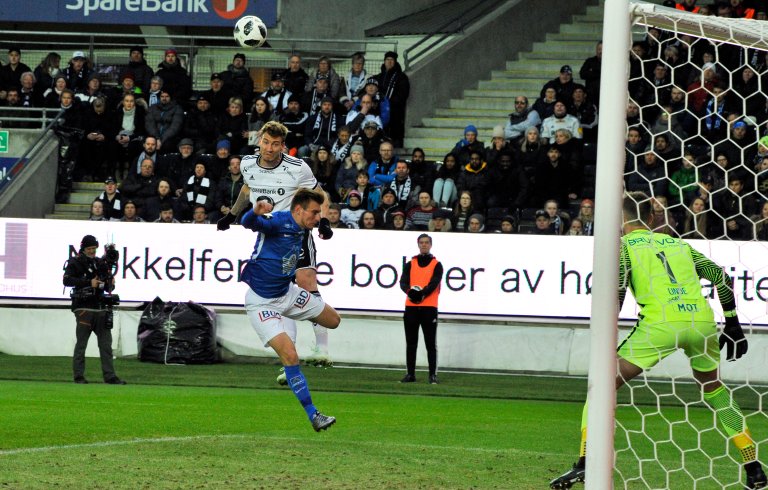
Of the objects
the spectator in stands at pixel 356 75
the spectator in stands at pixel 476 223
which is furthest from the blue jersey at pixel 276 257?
the spectator in stands at pixel 356 75

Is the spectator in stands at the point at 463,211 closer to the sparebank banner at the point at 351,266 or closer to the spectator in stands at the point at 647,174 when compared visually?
the sparebank banner at the point at 351,266

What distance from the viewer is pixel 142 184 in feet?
68.6

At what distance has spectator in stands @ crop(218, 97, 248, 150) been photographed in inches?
865

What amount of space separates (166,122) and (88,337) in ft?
25.5

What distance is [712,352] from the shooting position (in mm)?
8219

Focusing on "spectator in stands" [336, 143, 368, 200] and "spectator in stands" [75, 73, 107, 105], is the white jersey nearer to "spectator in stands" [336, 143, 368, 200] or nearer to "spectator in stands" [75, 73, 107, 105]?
"spectator in stands" [336, 143, 368, 200]

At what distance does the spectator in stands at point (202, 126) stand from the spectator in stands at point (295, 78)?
1.49 meters

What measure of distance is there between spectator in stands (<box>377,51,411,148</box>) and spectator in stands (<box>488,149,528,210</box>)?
3.17 meters

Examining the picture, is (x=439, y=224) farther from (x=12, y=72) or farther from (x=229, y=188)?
(x=12, y=72)

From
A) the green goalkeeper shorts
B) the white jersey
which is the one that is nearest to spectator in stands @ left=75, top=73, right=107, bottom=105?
the white jersey

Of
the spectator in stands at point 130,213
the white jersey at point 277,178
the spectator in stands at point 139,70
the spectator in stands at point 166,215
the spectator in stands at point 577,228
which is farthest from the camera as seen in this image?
the spectator in stands at point 139,70

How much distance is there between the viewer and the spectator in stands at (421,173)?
20.2m

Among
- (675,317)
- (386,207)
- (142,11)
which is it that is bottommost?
(675,317)

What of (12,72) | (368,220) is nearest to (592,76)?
(368,220)
